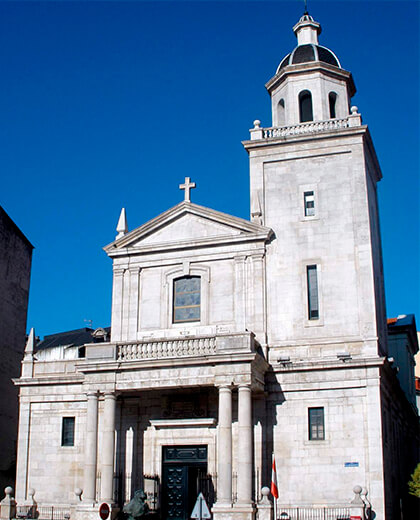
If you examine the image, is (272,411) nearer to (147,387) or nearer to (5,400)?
(147,387)

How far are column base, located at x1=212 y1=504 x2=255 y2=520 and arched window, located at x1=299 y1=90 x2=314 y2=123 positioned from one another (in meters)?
17.8

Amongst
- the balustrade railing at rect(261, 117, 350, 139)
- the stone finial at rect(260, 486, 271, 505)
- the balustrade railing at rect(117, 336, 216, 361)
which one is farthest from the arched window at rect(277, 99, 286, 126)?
the stone finial at rect(260, 486, 271, 505)

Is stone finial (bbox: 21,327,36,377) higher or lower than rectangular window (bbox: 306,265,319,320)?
lower

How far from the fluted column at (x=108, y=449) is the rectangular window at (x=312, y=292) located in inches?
343

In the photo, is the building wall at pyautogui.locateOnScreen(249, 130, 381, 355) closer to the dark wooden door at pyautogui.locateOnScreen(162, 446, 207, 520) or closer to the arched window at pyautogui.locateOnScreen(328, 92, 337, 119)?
the arched window at pyautogui.locateOnScreen(328, 92, 337, 119)

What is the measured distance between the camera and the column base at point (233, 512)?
82.4 ft

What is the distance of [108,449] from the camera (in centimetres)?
2777

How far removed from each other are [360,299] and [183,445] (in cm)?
928

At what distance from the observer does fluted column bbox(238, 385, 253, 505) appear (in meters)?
25.8

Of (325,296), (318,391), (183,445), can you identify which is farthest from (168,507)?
(325,296)

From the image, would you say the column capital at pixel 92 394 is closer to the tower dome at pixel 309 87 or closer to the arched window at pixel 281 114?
the tower dome at pixel 309 87

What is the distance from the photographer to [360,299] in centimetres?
2933

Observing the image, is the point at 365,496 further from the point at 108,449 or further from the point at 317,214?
the point at 317,214

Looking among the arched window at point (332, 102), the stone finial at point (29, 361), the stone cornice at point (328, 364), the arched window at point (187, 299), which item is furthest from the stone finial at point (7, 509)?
the arched window at point (332, 102)
